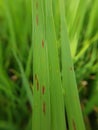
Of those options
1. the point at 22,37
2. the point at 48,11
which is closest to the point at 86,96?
the point at 22,37

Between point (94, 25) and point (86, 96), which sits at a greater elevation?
point (94, 25)

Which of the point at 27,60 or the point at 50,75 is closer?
the point at 50,75

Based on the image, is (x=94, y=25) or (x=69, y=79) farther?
(x=94, y=25)

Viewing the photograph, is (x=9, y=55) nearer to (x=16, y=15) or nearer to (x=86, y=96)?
(x=16, y=15)

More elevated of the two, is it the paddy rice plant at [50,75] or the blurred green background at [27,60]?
the blurred green background at [27,60]

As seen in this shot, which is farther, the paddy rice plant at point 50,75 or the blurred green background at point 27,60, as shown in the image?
the blurred green background at point 27,60

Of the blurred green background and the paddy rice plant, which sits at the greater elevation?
the blurred green background

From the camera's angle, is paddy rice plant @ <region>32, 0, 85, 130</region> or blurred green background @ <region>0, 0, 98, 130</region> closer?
paddy rice plant @ <region>32, 0, 85, 130</region>

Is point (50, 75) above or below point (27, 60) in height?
below
